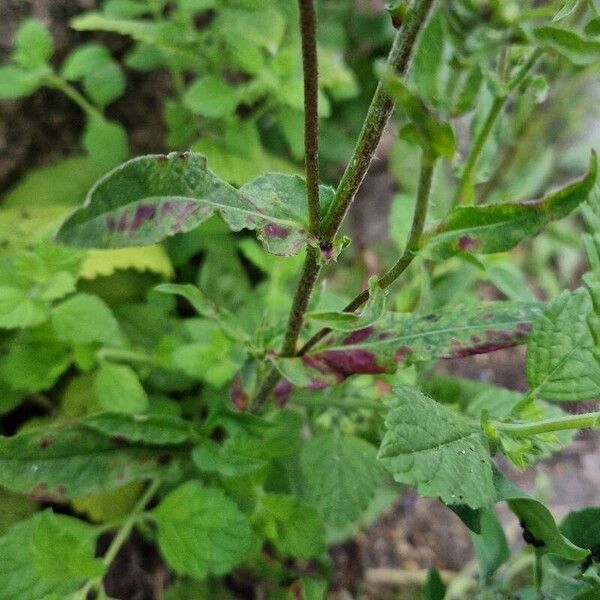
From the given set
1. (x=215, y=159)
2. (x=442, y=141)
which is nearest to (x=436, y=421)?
(x=442, y=141)

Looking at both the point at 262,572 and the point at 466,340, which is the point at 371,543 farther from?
the point at 466,340

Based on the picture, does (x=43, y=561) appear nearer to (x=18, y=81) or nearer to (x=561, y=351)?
(x=561, y=351)

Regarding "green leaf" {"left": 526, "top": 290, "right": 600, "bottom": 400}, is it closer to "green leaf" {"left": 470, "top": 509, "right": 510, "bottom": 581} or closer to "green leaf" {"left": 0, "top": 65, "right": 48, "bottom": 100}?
"green leaf" {"left": 470, "top": 509, "right": 510, "bottom": 581}

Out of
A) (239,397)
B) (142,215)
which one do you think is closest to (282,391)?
(239,397)

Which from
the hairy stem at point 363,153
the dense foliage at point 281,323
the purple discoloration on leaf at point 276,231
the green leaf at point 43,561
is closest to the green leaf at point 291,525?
the dense foliage at point 281,323

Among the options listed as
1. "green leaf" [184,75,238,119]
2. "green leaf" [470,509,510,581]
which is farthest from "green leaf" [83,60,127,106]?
"green leaf" [470,509,510,581]

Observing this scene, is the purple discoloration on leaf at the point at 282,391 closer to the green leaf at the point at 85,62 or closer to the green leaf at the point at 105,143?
the green leaf at the point at 105,143
